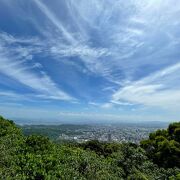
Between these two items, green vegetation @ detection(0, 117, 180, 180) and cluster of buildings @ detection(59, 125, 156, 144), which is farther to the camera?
cluster of buildings @ detection(59, 125, 156, 144)

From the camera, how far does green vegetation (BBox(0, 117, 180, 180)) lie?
11.0 m

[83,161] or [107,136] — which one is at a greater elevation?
[107,136]

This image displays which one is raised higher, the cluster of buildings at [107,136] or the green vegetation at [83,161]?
the cluster of buildings at [107,136]

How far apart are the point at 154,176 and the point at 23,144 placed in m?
7.40

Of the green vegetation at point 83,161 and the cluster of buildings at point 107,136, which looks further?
the cluster of buildings at point 107,136

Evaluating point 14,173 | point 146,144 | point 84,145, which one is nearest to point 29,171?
point 14,173

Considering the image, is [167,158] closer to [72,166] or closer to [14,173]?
[72,166]

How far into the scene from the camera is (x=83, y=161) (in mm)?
12930

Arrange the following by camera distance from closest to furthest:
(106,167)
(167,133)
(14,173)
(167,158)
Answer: (14,173) → (106,167) → (167,158) → (167,133)

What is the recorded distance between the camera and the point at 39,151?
47.4 feet

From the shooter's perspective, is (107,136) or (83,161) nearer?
(83,161)

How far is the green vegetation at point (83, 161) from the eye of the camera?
11047 mm

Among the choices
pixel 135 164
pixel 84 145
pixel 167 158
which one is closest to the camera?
pixel 135 164

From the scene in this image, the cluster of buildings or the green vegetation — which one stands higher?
the cluster of buildings
